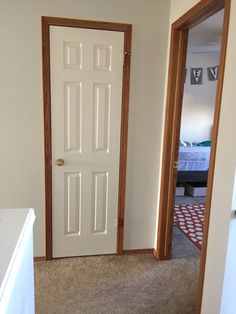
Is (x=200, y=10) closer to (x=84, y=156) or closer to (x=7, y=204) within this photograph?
(x=84, y=156)

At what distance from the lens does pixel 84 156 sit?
238cm

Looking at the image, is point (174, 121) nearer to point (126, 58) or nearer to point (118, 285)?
point (126, 58)

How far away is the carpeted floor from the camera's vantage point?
191 cm

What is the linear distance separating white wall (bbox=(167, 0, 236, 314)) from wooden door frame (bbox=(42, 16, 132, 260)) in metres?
1.01

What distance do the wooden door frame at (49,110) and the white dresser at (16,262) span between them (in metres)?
1.15

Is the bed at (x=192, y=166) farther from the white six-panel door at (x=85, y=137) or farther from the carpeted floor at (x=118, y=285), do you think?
the white six-panel door at (x=85, y=137)

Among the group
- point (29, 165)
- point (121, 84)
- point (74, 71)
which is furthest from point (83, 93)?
point (29, 165)

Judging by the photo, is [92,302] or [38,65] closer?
[92,302]

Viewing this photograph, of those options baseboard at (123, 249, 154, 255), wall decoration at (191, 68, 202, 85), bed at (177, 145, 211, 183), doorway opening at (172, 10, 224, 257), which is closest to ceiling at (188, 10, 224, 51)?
doorway opening at (172, 10, 224, 257)

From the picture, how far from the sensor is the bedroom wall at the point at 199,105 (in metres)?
5.52

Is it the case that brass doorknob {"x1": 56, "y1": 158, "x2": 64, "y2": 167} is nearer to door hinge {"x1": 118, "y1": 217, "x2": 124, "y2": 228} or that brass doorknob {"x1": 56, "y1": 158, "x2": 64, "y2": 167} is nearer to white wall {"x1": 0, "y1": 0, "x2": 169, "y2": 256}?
white wall {"x1": 0, "y1": 0, "x2": 169, "y2": 256}

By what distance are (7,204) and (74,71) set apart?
1262 mm

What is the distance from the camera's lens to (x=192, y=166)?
4457 millimetres

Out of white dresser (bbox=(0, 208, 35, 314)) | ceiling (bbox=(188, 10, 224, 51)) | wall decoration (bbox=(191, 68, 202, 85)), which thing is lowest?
white dresser (bbox=(0, 208, 35, 314))
